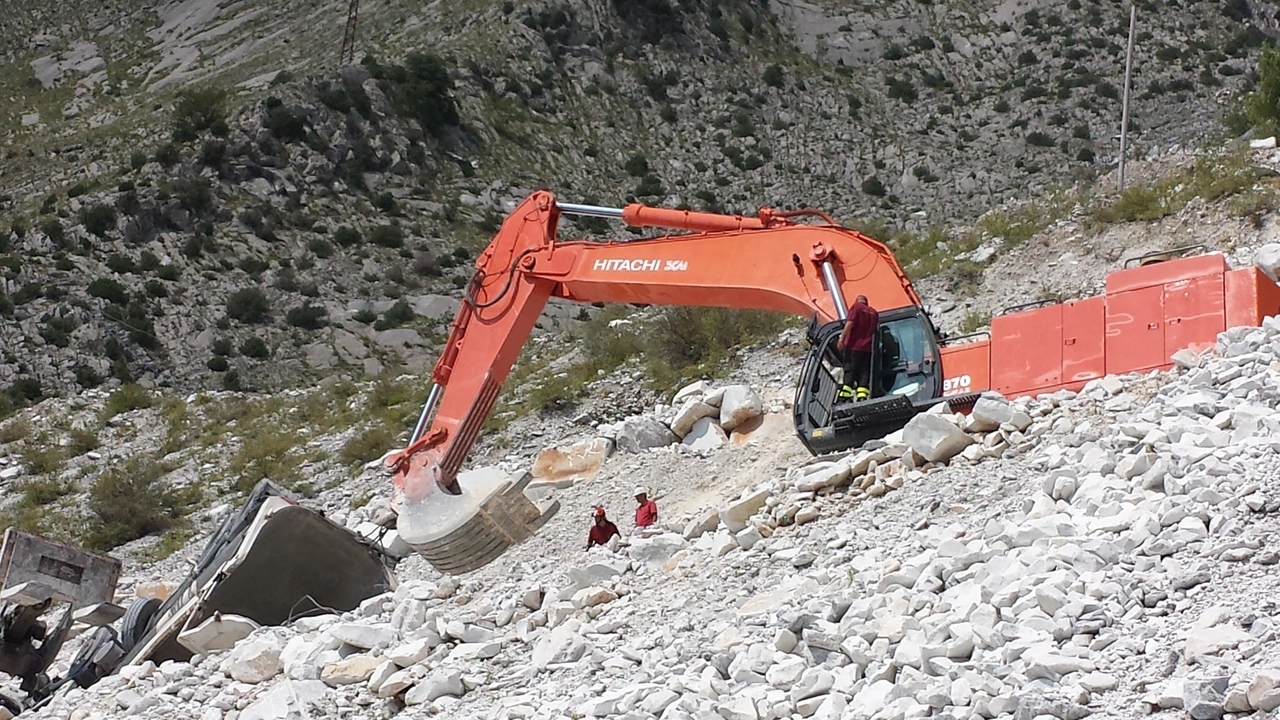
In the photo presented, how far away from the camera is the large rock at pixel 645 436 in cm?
1559

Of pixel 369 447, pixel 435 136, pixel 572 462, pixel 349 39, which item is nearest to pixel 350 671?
pixel 572 462

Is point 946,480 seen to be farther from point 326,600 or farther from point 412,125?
point 412,125

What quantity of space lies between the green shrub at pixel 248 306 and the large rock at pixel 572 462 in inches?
618

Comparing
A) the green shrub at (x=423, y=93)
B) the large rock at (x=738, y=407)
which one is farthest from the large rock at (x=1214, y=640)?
the green shrub at (x=423, y=93)

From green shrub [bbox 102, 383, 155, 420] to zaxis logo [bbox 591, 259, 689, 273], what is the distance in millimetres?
13544

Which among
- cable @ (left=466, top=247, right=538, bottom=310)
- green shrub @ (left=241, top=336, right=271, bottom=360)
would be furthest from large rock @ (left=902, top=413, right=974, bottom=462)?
green shrub @ (left=241, top=336, right=271, bottom=360)

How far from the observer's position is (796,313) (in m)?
11.9

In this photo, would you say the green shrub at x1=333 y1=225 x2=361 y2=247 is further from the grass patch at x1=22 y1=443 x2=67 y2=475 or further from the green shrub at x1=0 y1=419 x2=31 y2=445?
the grass patch at x1=22 y1=443 x2=67 y2=475

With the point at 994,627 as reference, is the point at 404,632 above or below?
below

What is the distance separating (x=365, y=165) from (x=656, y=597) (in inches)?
1181

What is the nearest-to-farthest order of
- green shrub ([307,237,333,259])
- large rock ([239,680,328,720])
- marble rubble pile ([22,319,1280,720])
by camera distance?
marble rubble pile ([22,319,1280,720]), large rock ([239,680,328,720]), green shrub ([307,237,333,259])

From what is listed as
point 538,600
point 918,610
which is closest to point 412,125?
point 538,600

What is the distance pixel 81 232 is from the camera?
105 feet

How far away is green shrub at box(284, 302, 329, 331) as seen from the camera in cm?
3052
